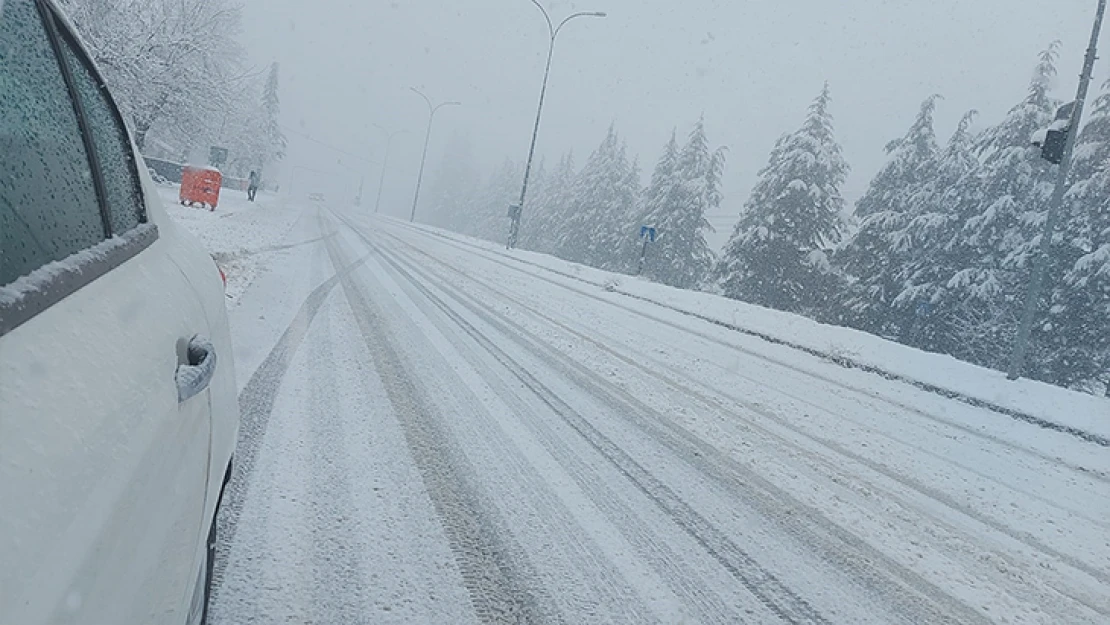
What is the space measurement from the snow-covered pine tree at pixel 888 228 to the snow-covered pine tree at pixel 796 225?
57.1 inches

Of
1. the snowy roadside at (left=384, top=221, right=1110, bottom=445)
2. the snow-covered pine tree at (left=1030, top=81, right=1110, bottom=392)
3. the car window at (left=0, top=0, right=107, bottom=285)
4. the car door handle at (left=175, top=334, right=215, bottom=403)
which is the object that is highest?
the snow-covered pine tree at (left=1030, top=81, right=1110, bottom=392)

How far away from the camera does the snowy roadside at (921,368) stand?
9000 mm

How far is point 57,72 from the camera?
1602 millimetres

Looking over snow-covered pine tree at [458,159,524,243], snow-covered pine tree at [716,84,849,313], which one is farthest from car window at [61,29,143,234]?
snow-covered pine tree at [458,159,524,243]

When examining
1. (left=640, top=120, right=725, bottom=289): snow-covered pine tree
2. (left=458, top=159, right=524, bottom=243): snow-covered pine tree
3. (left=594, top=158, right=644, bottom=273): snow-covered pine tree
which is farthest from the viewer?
(left=458, top=159, right=524, bottom=243): snow-covered pine tree

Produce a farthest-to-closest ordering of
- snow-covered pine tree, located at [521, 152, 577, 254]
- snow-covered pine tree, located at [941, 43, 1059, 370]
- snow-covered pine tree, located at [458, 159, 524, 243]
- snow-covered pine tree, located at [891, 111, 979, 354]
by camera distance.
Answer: snow-covered pine tree, located at [458, 159, 524, 243]
snow-covered pine tree, located at [521, 152, 577, 254]
snow-covered pine tree, located at [891, 111, 979, 354]
snow-covered pine tree, located at [941, 43, 1059, 370]

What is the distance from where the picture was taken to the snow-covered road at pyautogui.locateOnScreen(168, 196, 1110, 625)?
2854 mm

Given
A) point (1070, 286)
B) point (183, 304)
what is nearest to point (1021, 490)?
point (183, 304)

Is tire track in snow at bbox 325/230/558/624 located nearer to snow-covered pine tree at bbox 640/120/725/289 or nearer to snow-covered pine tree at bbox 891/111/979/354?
snow-covered pine tree at bbox 891/111/979/354

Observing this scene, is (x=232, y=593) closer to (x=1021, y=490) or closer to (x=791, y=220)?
(x=1021, y=490)

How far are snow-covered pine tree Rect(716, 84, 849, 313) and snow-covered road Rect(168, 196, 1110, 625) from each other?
86.0 feet

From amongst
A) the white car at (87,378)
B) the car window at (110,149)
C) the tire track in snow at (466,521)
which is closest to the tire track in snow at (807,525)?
the tire track in snow at (466,521)

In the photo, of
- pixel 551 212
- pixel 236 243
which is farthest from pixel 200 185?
pixel 551 212

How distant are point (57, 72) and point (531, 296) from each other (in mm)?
12513
